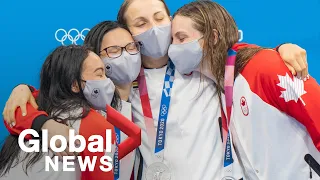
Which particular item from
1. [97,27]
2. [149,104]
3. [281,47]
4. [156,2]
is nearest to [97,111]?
[149,104]

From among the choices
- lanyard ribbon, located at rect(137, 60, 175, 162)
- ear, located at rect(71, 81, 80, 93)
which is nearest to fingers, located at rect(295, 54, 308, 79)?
lanyard ribbon, located at rect(137, 60, 175, 162)

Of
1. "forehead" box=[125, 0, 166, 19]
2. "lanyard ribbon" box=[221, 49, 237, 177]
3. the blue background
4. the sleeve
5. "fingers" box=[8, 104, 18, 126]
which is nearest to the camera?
the sleeve

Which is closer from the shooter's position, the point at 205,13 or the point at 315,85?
the point at 315,85

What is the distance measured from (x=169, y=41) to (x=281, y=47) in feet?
1.73

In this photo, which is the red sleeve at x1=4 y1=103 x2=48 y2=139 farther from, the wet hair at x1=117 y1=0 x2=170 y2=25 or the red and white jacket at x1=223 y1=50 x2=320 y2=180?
the red and white jacket at x1=223 y1=50 x2=320 y2=180

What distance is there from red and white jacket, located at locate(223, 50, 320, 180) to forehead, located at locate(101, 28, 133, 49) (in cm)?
55

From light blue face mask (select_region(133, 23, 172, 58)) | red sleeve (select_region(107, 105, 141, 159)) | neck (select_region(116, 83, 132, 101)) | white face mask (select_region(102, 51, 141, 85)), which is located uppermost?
light blue face mask (select_region(133, 23, 172, 58))

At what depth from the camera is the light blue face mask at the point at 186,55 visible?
224 centimetres

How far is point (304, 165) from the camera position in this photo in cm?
208

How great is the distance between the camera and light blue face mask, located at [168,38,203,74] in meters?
2.24

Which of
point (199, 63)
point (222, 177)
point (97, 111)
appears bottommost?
point (222, 177)

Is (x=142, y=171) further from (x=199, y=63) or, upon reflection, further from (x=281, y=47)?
(x=281, y=47)

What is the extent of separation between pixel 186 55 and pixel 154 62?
9.2 inches

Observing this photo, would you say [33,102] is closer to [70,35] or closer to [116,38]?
[116,38]
